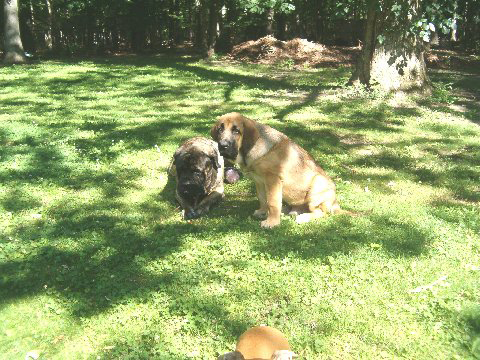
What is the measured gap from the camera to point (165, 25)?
39719mm

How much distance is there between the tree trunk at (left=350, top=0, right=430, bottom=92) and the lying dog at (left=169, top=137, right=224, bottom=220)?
8.60 m

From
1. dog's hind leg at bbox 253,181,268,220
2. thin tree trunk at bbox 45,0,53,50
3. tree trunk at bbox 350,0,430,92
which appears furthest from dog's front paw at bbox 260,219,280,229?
thin tree trunk at bbox 45,0,53,50

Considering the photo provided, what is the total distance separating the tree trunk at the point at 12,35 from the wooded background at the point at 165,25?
4.86 metres

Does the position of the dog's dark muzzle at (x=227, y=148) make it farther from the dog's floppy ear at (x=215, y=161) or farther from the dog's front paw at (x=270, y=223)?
the dog's floppy ear at (x=215, y=161)

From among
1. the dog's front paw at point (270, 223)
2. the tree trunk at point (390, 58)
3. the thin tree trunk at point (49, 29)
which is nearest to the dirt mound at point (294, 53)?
the tree trunk at point (390, 58)

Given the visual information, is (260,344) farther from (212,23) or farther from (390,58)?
(212,23)

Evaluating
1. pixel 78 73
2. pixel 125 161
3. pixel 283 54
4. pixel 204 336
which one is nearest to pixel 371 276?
pixel 204 336

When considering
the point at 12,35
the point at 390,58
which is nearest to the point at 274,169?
the point at 390,58

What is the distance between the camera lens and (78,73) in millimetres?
20000

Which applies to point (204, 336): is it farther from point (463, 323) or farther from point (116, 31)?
point (116, 31)

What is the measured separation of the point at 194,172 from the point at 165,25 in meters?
35.5

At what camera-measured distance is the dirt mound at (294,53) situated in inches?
937

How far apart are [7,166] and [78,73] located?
1205 centimetres

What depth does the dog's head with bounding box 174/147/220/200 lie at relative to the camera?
23.7ft
